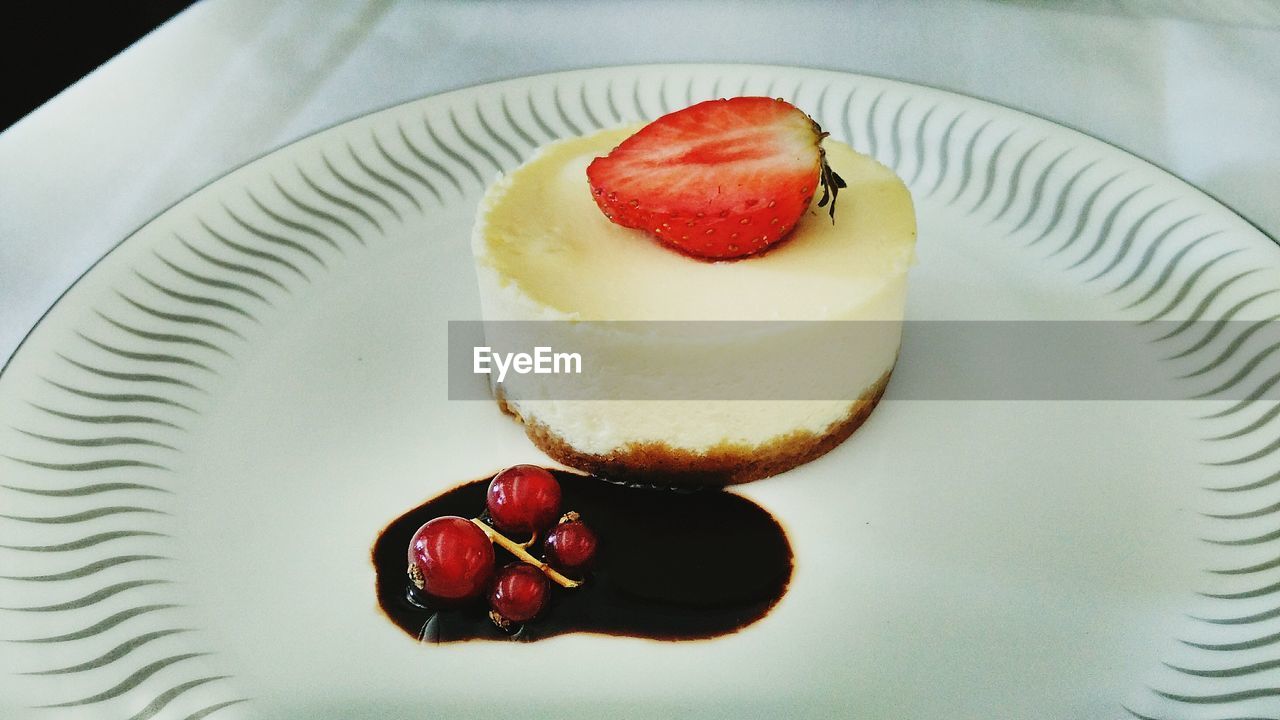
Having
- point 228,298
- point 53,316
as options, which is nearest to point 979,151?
point 228,298

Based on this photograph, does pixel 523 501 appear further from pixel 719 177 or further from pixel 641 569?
pixel 719 177

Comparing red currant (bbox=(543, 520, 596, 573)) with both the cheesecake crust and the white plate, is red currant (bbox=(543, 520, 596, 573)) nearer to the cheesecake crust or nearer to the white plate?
the white plate

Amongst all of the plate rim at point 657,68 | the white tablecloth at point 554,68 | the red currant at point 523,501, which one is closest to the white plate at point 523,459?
the plate rim at point 657,68

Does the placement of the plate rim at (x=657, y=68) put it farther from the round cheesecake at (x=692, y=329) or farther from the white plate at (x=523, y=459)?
the round cheesecake at (x=692, y=329)

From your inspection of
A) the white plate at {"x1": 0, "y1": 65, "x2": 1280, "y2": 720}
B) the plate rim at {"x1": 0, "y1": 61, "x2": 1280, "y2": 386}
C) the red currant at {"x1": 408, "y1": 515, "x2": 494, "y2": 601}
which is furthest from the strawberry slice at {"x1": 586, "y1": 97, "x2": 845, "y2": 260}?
the plate rim at {"x1": 0, "y1": 61, "x2": 1280, "y2": 386}

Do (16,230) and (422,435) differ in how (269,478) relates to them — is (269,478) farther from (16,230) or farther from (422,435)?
(16,230)

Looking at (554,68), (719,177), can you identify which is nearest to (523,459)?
(719,177)
